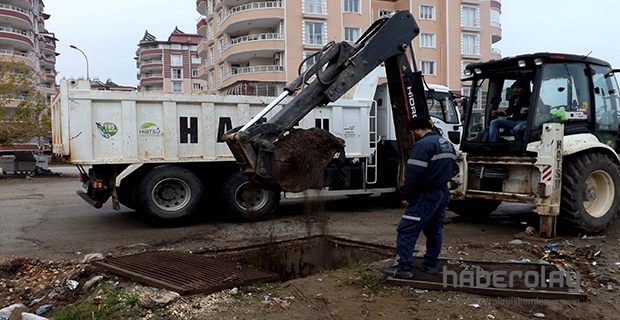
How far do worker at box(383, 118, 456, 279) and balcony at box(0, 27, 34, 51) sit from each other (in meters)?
49.8

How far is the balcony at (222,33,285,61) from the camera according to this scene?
34.5m

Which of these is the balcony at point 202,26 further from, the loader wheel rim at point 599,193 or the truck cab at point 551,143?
the loader wheel rim at point 599,193

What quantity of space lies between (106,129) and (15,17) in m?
46.2

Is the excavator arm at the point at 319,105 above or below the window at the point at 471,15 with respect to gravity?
below

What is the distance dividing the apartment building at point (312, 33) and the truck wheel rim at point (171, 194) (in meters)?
24.0

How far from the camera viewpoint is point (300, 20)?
Result: 114 feet

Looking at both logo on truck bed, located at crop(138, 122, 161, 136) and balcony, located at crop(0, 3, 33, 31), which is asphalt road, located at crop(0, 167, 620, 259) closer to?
logo on truck bed, located at crop(138, 122, 161, 136)

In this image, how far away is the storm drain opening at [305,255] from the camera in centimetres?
613

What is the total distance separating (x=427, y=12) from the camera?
130 feet

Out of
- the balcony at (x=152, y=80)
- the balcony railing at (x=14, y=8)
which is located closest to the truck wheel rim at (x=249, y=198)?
the balcony railing at (x=14, y=8)

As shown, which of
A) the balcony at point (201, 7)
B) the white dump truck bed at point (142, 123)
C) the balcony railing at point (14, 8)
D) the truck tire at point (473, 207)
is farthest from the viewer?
the balcony railing at point (14, 8)

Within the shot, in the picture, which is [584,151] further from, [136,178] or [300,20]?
[300,20]

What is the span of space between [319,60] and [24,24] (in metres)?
50.5

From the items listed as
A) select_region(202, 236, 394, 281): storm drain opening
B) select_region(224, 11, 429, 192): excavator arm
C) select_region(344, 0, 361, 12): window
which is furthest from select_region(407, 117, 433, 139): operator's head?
select_region(344, 0, 361, 12): window
